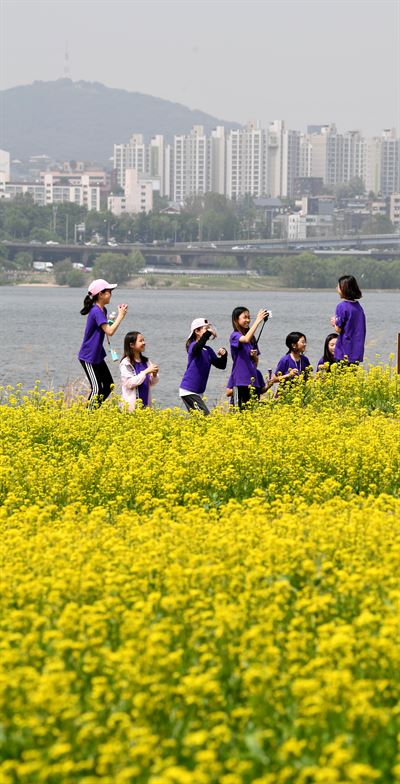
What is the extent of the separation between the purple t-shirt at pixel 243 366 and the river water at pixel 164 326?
2.66m

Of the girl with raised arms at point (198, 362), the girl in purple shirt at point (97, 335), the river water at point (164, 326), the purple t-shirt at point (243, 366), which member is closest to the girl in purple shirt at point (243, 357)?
the purple t-shirt at point (243, 366)

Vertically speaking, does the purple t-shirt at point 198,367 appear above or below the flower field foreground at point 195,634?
above

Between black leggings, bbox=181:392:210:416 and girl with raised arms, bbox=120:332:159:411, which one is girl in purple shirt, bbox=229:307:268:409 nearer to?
black leggings, bbox=181:392:210:416

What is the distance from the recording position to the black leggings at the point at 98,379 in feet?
43.6

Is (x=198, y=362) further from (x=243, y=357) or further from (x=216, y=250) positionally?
(x=216, y=250)

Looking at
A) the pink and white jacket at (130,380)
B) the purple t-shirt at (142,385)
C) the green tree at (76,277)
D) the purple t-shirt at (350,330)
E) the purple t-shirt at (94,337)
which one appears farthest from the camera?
the green tree at (76,277)

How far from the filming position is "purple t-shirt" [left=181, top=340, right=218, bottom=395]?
1348 cm

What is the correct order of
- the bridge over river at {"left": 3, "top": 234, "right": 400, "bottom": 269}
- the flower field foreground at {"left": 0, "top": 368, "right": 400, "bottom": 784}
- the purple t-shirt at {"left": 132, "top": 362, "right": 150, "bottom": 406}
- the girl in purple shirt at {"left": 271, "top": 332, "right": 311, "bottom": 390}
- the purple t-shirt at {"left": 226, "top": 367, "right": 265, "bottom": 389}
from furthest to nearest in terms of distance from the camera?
the bridge over river at {"left": 3, "top": 234, "right": 400, "bottom": 269}
the girl in purple shirt at {"left": 271, "top": 332, "right": 311, "bottom": 390}
the purple t-shirt at {"left": 226, "top": 367, "right": 265, "bottom": 389}
the purple t-shirt at {"left": 132, "top": 362, "right": 150, "bottom": 406}
the flower field foreground at {"left": 0, "top": 368, "right": 400, "bottom": 784}

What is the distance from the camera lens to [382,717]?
4.72 metres

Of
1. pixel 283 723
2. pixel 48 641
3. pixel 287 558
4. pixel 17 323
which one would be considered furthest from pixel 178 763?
pixel 17 323

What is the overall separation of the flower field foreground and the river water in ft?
25.7

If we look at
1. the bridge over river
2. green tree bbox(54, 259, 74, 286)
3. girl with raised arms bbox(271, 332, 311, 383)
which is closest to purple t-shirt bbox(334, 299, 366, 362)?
girl with raised arms bbox(271, 332, 311, 383)

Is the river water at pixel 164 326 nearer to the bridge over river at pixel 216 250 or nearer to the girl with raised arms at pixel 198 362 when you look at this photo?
the girl with raised arms at pixel 198 362

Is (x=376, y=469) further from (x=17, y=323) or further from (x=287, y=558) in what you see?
(x=17, y=323)
